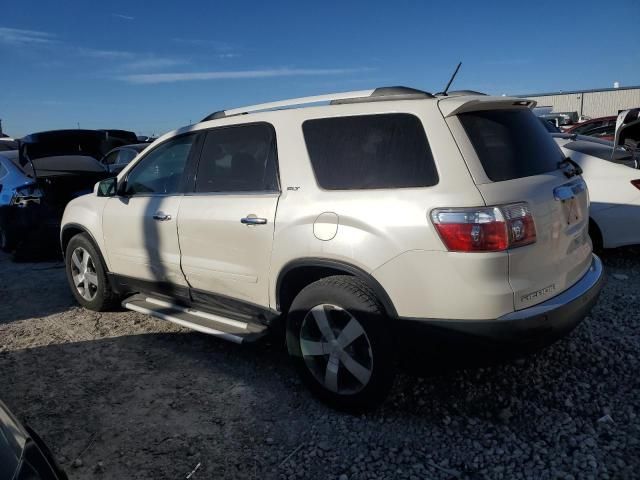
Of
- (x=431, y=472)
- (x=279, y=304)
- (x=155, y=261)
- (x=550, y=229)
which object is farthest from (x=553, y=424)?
(x=155, y=261)

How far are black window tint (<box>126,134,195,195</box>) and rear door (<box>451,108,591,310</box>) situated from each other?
2.25 m

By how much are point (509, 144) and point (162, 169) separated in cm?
271

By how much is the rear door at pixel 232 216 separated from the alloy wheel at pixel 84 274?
1.58 m

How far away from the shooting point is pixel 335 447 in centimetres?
268

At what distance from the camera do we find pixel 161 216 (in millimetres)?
3865

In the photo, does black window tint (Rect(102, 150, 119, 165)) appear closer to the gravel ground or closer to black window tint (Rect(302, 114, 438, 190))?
the gravel ground

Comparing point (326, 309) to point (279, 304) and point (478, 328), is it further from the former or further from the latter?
point (478, 328)

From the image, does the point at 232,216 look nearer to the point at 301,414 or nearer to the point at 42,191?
the point at 301,414

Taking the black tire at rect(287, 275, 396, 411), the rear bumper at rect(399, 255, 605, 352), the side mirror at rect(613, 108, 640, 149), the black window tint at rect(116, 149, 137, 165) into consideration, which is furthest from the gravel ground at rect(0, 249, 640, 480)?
the black window tint at rect(116, 149, 137, 165)

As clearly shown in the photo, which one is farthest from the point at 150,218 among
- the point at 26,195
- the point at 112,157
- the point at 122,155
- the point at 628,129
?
the point at 112,157

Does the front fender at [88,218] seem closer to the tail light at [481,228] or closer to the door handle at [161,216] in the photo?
the door handle at [161,216]

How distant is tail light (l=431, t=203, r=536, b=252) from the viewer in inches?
94.3

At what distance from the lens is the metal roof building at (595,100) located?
163ft

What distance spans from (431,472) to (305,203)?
5.19 feet
